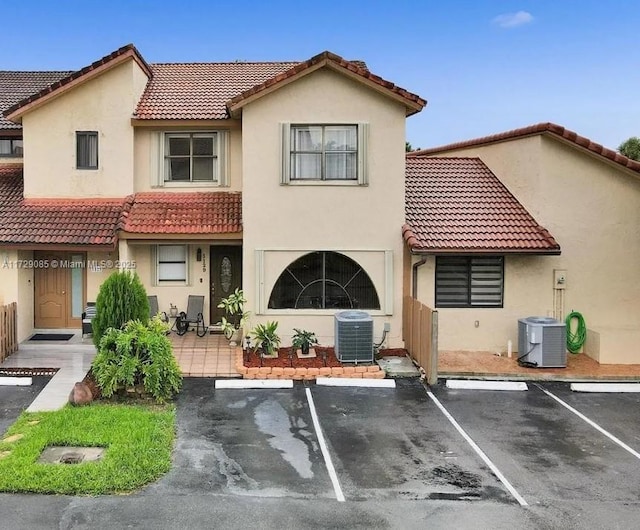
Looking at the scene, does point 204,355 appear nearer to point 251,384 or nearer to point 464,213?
point 251,384

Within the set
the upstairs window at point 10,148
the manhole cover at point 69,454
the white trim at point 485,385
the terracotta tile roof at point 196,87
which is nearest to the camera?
the manhole cover at point 69,454

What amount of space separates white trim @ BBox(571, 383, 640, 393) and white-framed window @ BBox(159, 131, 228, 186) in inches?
403

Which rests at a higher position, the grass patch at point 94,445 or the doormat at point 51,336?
the doormat at point 51,336

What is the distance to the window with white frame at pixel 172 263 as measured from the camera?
54.1 feet

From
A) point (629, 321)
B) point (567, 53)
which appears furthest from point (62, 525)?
point (567, 53)

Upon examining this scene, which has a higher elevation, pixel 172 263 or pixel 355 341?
pixel 172 263


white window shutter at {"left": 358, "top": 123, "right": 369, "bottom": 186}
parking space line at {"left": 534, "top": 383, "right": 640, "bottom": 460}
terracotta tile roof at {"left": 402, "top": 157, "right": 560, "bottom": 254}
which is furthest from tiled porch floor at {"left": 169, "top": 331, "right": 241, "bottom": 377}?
parking space line at {"left": 534, "top": 383, "right": 640, "bottom": 460}

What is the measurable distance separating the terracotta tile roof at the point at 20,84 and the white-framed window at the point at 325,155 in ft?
30.7

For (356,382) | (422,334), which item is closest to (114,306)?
(356,382)

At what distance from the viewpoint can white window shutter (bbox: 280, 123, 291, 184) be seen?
14.6 meters

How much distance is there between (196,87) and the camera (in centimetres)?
1800

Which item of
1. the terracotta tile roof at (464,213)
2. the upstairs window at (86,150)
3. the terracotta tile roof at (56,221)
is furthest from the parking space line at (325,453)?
the upstairs window at (86,150)

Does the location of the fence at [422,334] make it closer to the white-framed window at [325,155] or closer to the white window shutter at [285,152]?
the white-framed window at [325,155]

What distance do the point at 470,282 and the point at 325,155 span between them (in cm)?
481
